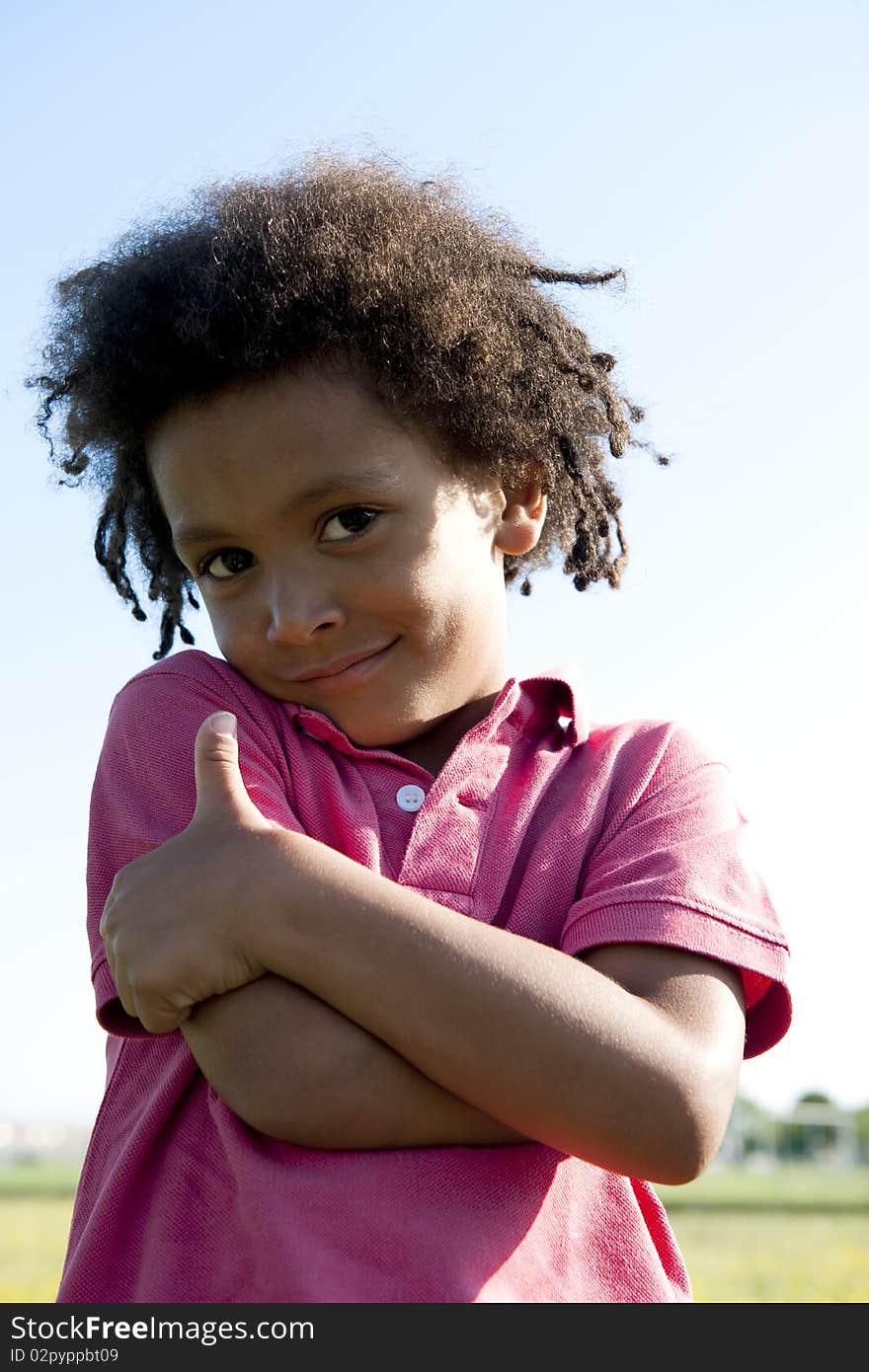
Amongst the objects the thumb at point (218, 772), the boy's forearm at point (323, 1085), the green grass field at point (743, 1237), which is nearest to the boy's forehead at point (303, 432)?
the thumb at point (218, 772)

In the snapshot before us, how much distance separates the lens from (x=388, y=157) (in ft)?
10.4

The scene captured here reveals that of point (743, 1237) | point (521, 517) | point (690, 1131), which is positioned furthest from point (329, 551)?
point (743, 1237)

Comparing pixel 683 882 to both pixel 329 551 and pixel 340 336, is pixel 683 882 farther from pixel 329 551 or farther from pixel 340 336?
pixel 340 336

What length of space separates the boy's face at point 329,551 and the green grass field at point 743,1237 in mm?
2621

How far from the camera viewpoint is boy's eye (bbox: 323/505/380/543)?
2.35 metres

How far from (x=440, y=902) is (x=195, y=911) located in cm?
35

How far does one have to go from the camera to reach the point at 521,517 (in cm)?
279

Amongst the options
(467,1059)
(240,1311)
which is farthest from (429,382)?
(240,1311)

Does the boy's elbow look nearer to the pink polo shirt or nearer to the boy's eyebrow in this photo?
the pink polo shirt

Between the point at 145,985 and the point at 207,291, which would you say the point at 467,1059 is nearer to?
the point at 145,985

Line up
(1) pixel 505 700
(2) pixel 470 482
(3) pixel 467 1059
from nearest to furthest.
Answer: (3) pixel 467 1059 → (1) pixel 505 700 → (2) pixel 470 482

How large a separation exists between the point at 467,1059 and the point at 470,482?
43.4 inches

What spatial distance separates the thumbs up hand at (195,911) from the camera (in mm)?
1963

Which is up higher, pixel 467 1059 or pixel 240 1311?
pixel 467 1059
